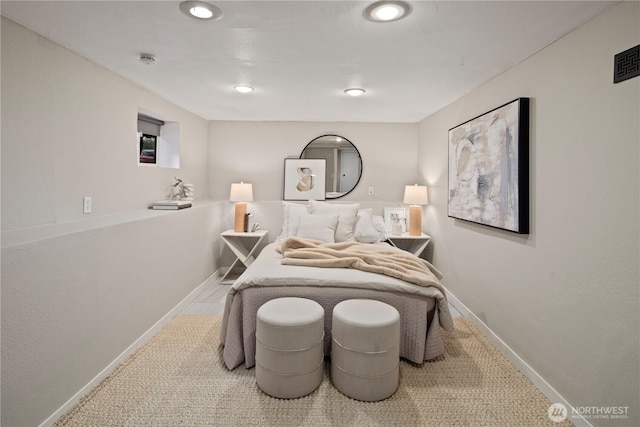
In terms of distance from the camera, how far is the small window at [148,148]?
365cm

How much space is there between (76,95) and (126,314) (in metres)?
1.53

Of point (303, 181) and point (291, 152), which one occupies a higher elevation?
Answer: point (291, 152)

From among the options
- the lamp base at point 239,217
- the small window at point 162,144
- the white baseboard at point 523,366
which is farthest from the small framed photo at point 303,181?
the white baseboard at point 523,366

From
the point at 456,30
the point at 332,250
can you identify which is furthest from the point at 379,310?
the point at 456,30

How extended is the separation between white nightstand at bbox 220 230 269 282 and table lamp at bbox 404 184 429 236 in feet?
5.98

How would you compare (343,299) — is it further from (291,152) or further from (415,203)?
(291,152)

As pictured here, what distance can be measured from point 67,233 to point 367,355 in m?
1.78

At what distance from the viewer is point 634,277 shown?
1510 millimetres

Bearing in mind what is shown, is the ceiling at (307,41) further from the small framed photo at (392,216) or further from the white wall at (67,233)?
the small framed photo at (392,216)

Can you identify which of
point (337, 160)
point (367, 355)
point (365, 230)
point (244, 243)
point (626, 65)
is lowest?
point (367, 355)

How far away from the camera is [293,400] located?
196 cm

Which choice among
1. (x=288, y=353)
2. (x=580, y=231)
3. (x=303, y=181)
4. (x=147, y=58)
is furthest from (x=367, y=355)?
(x=303, y=181)
